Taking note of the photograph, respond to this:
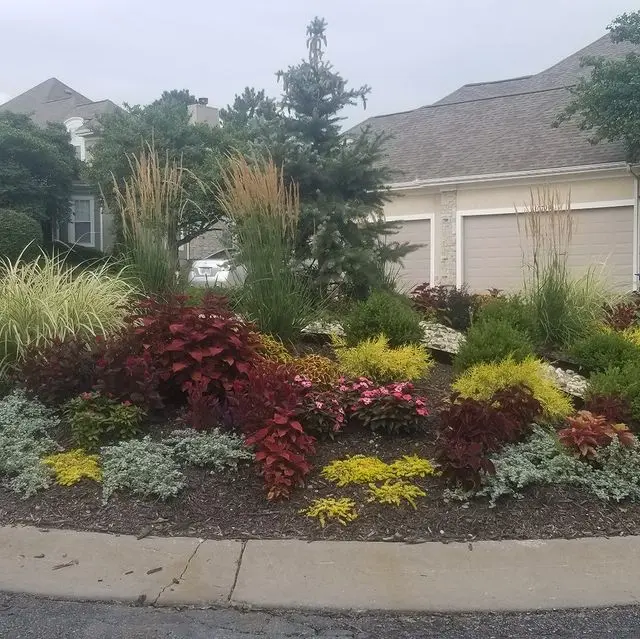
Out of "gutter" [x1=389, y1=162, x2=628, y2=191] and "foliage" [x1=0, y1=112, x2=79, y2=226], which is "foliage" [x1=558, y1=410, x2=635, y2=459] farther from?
"foliage" [x1=0, y1=112, x2=79, y2=226]

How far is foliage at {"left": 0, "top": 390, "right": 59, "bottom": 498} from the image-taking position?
4.82m

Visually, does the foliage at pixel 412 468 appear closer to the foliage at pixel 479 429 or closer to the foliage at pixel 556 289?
the foliage at pixel 479 429

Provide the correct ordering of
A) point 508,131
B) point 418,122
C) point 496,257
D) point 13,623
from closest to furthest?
point 13,623 → point 496,257 → point 508,131 → point 418,122

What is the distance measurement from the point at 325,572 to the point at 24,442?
106 inches

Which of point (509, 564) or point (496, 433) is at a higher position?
point (496, 433)

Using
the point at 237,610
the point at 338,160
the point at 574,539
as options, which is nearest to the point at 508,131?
the point at 338,160

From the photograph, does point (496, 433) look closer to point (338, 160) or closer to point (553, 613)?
point (553, 613)

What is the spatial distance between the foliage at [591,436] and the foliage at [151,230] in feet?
13.9

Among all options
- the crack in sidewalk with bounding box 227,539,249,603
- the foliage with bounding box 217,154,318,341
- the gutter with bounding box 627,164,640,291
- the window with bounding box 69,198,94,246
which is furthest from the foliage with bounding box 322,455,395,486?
the window with bounding box 69,198,94,246

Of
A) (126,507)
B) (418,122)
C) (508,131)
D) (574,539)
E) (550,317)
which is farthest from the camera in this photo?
(418,122)

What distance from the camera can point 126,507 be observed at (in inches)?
179

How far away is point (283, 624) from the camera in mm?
3385

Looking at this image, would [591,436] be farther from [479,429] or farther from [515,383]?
[515,383]

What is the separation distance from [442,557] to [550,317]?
4.76 m
